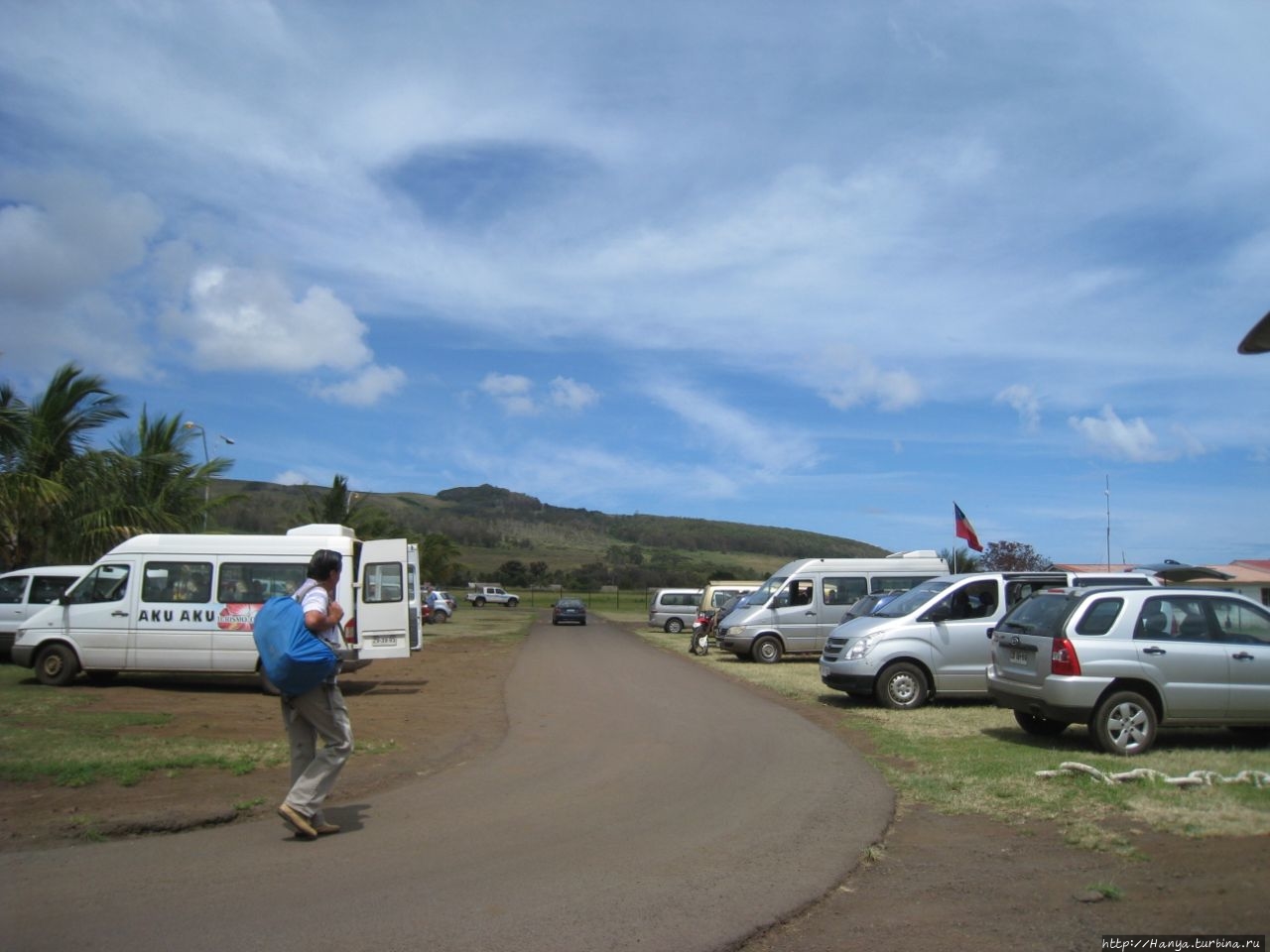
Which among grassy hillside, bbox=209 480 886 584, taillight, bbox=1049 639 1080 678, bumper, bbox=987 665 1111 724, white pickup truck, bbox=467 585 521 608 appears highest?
grassy hillside, bbox=209 480 886 584

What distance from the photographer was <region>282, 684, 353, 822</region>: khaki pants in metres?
6.86

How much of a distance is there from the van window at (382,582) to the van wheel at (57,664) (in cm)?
450

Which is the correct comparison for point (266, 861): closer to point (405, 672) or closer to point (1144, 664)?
point (1144, 664)

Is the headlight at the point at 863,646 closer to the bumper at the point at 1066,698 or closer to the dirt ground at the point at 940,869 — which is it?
the bumper at the point at 1066,698

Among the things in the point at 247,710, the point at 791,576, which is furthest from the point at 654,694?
the point at 791,576

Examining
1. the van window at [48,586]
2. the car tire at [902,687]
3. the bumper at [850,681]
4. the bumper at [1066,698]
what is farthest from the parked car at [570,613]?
the bumper at [1066,698]

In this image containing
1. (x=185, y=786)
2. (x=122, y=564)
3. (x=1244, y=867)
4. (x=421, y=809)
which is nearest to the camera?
(x=1244, y=867)

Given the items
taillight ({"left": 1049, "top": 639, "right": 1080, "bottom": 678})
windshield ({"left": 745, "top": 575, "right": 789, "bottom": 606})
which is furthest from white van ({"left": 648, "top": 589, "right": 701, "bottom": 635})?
taillight ({"left": 1049, "top": 639, "right": 1080, "bottom": 678})

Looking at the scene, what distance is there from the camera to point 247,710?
1380 cm

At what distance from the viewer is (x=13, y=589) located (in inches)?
754

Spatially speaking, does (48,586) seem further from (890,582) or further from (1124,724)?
(1124,724)

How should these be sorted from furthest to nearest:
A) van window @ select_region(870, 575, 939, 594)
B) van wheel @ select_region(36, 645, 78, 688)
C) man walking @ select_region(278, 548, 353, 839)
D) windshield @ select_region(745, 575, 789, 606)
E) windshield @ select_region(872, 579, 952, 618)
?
windshield @ select_region(745, 575, 789, 606), van window @ select_region(870, 575, 939, 594), van wheel @ select_region(36, 645, 78, 688), windshield @ select_region(872, 579, 952, 618), man walking @ select_region(278, 548, 353, 839)

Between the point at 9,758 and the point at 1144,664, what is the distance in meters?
10.8

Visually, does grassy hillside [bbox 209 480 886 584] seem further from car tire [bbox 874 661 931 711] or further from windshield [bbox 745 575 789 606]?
car tire [bbox 874 661 931 711]
